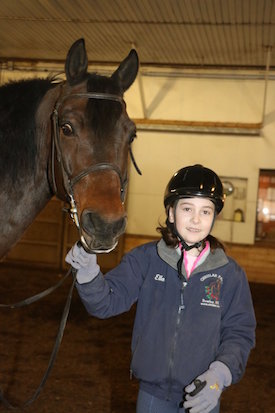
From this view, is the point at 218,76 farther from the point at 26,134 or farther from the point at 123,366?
the point at 26,134

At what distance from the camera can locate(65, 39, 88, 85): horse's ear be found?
195 cm

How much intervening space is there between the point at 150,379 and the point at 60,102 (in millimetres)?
1104

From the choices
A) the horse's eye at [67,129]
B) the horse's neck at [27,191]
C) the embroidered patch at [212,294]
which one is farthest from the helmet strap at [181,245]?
the horse's neck at [27,191]

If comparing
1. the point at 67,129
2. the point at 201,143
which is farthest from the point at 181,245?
the point at 201,143

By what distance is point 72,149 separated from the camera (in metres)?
1.84

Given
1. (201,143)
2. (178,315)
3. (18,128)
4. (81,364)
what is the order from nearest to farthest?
(178,315) → (18,128) → (81,364) → (201,143)

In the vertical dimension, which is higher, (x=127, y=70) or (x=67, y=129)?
(x=127, y=70)

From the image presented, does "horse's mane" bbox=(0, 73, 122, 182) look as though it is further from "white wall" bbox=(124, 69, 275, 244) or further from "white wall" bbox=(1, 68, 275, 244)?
"white wall" bbox=(124, 69, 275, 244)

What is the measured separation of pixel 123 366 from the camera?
4230 mm

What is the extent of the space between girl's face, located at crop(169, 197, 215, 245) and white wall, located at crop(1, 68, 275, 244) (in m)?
7.43

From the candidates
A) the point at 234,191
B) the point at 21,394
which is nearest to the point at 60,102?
the point at 21,394

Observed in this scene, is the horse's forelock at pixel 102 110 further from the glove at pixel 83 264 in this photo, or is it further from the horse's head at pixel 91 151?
the glove at pixel 83 264

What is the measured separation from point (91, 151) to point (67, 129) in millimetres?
153

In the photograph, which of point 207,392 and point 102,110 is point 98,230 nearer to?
point 102,110
